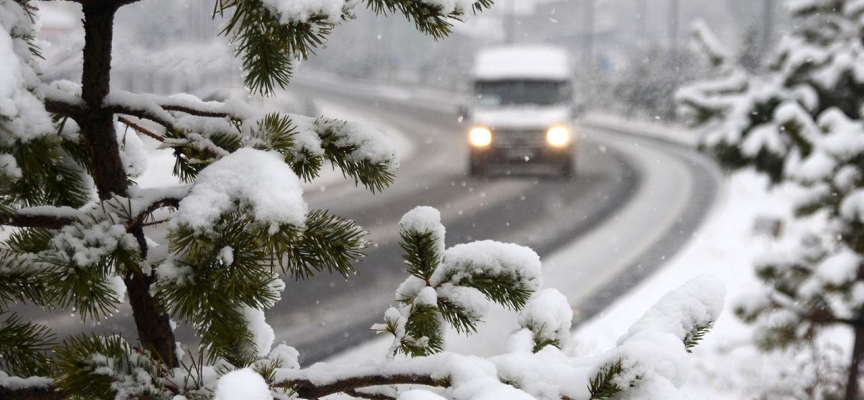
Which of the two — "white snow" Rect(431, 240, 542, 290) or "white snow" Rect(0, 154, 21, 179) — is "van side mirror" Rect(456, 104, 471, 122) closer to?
"white snow" Rect(431, 240, 542, 290)

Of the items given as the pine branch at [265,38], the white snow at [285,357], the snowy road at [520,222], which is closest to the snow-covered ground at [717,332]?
the snowy road at [520,222]

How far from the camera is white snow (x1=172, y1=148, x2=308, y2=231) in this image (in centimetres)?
100

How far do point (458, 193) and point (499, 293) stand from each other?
1144cm

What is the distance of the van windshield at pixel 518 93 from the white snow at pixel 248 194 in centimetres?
1268

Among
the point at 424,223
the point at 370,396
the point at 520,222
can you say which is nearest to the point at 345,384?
the point at 370,396

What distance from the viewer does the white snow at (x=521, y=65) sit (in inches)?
533

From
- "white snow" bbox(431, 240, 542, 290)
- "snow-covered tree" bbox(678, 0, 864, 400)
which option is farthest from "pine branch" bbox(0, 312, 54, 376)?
"snow-covered tree" bbox(678, 0, 864, 400)

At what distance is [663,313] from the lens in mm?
1372

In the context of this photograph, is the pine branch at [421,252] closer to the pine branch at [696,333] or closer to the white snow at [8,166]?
the pine branch at [696,333]

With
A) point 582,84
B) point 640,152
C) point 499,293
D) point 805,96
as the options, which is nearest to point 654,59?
point 582,84

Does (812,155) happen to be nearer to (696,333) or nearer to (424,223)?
(696,333)

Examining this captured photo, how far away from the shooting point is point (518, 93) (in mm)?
13633

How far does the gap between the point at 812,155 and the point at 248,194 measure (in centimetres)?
531

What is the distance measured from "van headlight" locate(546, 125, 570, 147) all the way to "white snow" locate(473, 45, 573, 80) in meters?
1.04
